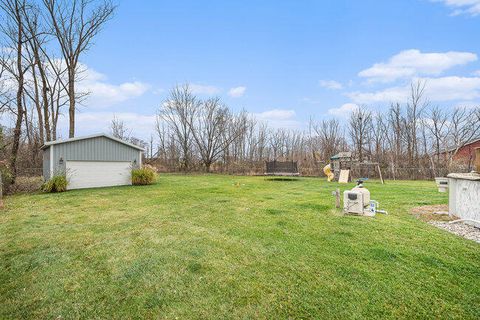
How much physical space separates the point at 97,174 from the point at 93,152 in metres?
1.03

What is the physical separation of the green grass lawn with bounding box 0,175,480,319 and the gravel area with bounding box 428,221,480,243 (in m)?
0.29

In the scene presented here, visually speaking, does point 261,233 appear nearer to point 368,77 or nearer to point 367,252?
point 367,252

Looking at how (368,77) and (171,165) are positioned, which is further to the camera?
(171,165)

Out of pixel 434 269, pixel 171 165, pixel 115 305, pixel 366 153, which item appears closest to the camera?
pixel 115 305

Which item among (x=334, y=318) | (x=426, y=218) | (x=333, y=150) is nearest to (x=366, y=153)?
(x=333, y=150)

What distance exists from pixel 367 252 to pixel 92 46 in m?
17.3

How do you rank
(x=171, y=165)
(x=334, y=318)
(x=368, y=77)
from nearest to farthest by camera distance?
(x=334, y=318), (x=368, y=77), (x=171, y=165)

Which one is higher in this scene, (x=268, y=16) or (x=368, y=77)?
(x=268, y=16)

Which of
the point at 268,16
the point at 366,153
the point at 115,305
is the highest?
the point at 268,16

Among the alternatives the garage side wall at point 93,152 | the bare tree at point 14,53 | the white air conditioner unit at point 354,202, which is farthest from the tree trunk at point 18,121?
the white air conditioner unit at point 354,202

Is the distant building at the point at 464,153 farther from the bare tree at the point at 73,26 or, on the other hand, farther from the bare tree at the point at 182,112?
the bare tree at the point at 73,26

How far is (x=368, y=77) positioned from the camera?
16.3 meters

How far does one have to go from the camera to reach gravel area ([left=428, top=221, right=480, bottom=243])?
12.0 ft

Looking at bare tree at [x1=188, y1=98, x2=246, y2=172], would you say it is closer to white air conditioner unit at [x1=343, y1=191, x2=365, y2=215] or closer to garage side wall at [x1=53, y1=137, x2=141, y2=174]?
garage side wall at [x1=53, y1=137, x2=141, y2=174]
